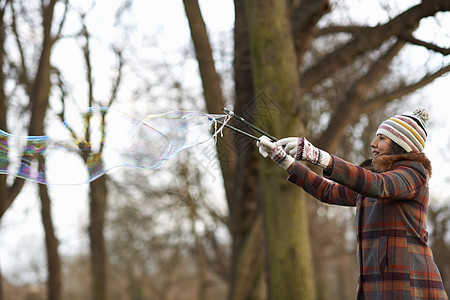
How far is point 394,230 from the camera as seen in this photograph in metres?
2.90

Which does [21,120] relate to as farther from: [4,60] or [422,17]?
[422,17]

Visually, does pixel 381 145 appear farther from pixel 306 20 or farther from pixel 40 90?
pixel 40 90

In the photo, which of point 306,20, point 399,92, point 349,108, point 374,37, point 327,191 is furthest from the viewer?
point 349,108

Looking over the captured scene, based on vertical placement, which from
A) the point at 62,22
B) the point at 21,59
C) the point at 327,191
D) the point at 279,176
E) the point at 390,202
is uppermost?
the point at 62,22

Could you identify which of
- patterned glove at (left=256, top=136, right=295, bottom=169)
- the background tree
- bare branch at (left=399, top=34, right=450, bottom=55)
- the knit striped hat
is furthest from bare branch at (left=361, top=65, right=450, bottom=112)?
patterned glove at (left=256, top=136, right=295, bottom=169)

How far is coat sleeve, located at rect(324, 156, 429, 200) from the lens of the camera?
268cm

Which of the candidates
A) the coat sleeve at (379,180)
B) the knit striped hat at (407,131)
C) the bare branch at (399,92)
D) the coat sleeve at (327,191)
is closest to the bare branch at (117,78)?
the bare branch at (399,92)

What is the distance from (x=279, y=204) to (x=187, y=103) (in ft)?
31.4

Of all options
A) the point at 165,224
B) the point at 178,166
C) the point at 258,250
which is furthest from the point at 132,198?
the point at 258,250

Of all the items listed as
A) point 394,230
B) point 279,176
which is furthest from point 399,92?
point 394,230

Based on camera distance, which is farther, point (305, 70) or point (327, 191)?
point (305, 70)

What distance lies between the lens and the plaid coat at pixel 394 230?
275cm

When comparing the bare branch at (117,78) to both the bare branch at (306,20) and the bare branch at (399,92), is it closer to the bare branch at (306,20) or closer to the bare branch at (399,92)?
the bare branch at (306,20)

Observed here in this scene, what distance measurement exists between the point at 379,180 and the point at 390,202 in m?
0.33
